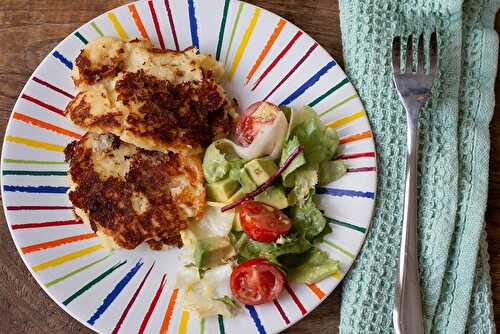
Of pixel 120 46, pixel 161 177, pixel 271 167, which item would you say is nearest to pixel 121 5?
pixel 120 46

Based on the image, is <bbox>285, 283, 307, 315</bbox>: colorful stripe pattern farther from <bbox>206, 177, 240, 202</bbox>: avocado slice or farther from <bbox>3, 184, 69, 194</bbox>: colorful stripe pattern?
<bbox>3, 184, 69, 194</bbox>: colorful stripe pattern

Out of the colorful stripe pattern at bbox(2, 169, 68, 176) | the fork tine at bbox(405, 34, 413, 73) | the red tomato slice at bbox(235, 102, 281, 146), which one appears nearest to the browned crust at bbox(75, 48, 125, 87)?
the colorful stripe pattern at bbox(2, 169, 68, 176)

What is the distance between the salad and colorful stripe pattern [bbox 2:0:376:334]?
10cm

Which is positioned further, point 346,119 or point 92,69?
point 346,119

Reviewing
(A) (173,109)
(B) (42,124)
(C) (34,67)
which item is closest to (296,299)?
(A) (173,109)

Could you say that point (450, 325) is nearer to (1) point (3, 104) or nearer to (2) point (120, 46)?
(2) point (120, 46)

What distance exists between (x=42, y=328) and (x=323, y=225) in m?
1.72

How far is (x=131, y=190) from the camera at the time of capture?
127 inches

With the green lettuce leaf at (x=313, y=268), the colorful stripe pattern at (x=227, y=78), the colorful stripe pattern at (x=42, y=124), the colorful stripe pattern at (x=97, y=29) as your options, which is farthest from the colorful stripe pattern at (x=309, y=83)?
the colorful stripe pattern at (x=42, y=124)

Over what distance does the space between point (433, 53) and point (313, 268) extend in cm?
138

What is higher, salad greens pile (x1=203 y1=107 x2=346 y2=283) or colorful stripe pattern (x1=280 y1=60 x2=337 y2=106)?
colorful stripe pattern (x1=280 y1=60 x2=337 y2=106)

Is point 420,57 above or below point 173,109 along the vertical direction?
above

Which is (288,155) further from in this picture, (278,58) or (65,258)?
(65,258)

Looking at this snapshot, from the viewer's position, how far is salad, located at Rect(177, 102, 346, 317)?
3.20 m
